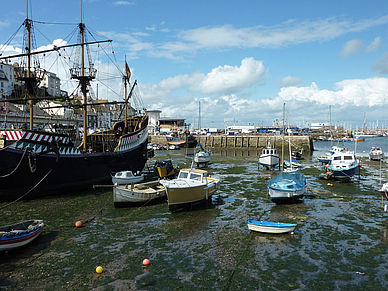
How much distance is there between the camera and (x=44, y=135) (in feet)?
80.9

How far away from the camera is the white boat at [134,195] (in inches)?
861

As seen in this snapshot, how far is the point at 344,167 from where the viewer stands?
32844 millimetres

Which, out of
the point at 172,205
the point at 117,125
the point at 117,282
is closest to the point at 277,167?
the point at 117,125

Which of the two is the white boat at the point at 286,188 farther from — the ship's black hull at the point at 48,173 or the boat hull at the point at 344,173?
the ship's black hull at the point at 48,173

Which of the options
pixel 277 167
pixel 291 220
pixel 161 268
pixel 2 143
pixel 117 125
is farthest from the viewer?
pixel 277 167

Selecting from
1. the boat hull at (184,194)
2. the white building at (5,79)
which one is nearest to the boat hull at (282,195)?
the boat hull at (184,194)

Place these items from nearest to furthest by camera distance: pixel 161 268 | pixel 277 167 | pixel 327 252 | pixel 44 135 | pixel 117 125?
pixel 161 268 → pixel 327 252 → pixel 44 135 → pixel 117 125 → pixel 277 167

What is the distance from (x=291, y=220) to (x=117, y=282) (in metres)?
12.6

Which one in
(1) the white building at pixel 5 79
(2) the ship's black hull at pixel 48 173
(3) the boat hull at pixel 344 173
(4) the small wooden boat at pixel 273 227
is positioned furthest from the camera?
(1) the white building at pixel 5 79

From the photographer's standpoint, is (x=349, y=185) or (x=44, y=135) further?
(x=349, y=185)

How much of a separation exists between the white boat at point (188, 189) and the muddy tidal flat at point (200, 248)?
2.68 ft

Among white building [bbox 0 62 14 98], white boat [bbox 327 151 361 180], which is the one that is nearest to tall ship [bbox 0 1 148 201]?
white boat [bbox 327 151 361 180]

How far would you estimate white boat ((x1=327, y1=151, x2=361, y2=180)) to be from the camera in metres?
32.6

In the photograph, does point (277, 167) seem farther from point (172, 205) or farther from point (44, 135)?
point (44, 135)
